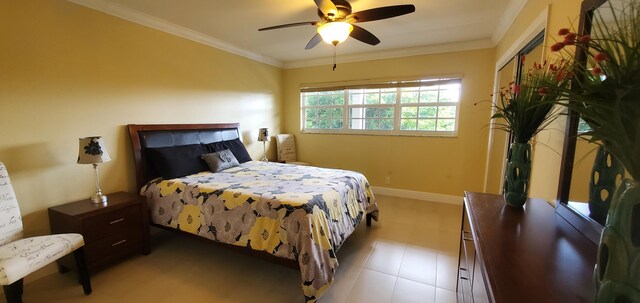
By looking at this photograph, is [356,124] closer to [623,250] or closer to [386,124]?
[386,124]

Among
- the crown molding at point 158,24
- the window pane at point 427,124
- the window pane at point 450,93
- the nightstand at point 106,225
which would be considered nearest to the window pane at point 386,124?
the window pane at point 427,124

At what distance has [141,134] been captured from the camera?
109 inches

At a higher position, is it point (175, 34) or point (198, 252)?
point (175, 34)

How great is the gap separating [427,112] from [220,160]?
3.13 metres

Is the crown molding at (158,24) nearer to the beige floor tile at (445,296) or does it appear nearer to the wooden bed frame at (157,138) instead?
the wooden bed frame at (157,138)

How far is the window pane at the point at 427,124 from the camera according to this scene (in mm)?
3945

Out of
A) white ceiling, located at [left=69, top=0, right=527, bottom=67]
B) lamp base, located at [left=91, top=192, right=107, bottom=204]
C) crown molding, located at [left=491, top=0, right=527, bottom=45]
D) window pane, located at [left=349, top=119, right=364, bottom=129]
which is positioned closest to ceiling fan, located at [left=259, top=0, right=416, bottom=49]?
white ceiling, located at [left=69, top=0, right=527, bottom=67]

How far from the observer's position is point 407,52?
387 centimetres

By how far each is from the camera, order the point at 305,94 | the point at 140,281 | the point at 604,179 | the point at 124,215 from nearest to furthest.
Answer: the point at 604,179 → the point at 140,281 → the point at 124,215 → the point at 305,94

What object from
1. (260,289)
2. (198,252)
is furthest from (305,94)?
(260,289)

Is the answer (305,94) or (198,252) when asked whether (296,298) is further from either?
(305,94)

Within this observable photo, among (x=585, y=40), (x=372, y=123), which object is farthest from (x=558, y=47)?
(x=372, y=123)

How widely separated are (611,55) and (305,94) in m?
4.52

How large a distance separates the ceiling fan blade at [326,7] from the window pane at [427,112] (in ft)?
8.10
